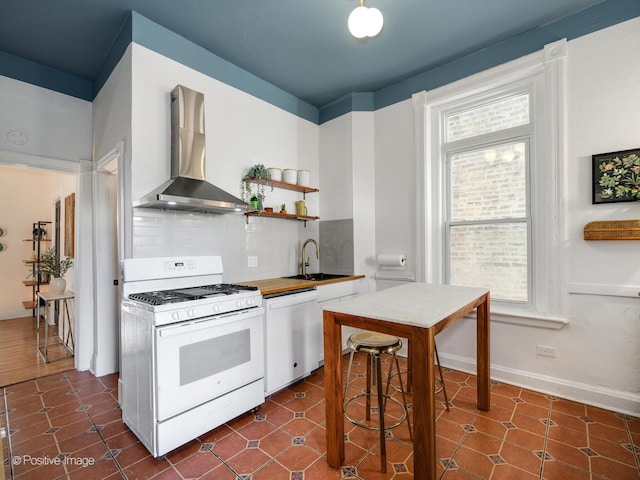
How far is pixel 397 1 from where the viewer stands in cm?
228

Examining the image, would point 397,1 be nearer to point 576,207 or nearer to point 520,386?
point 576,207

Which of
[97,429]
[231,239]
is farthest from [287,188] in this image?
[97,429]

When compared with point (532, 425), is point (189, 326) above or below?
above

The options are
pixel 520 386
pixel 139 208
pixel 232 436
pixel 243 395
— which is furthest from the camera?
pixel 520 386

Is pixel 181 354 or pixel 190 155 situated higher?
pixel 190 155

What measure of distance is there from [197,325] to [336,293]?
5.17 ft

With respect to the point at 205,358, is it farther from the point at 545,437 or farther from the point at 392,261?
the point at 545,437

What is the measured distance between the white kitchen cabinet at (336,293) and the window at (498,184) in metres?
0.71

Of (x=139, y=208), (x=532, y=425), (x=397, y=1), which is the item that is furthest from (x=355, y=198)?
(x=532, y=425)

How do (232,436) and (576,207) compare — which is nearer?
(232,436)

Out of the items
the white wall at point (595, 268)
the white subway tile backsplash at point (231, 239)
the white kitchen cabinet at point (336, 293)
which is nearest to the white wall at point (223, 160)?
the white subway tile backsplash at point (231, 239)

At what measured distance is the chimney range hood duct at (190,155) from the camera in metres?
2.36

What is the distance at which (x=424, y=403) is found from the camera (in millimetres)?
1377

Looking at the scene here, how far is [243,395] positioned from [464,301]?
1639 mm
